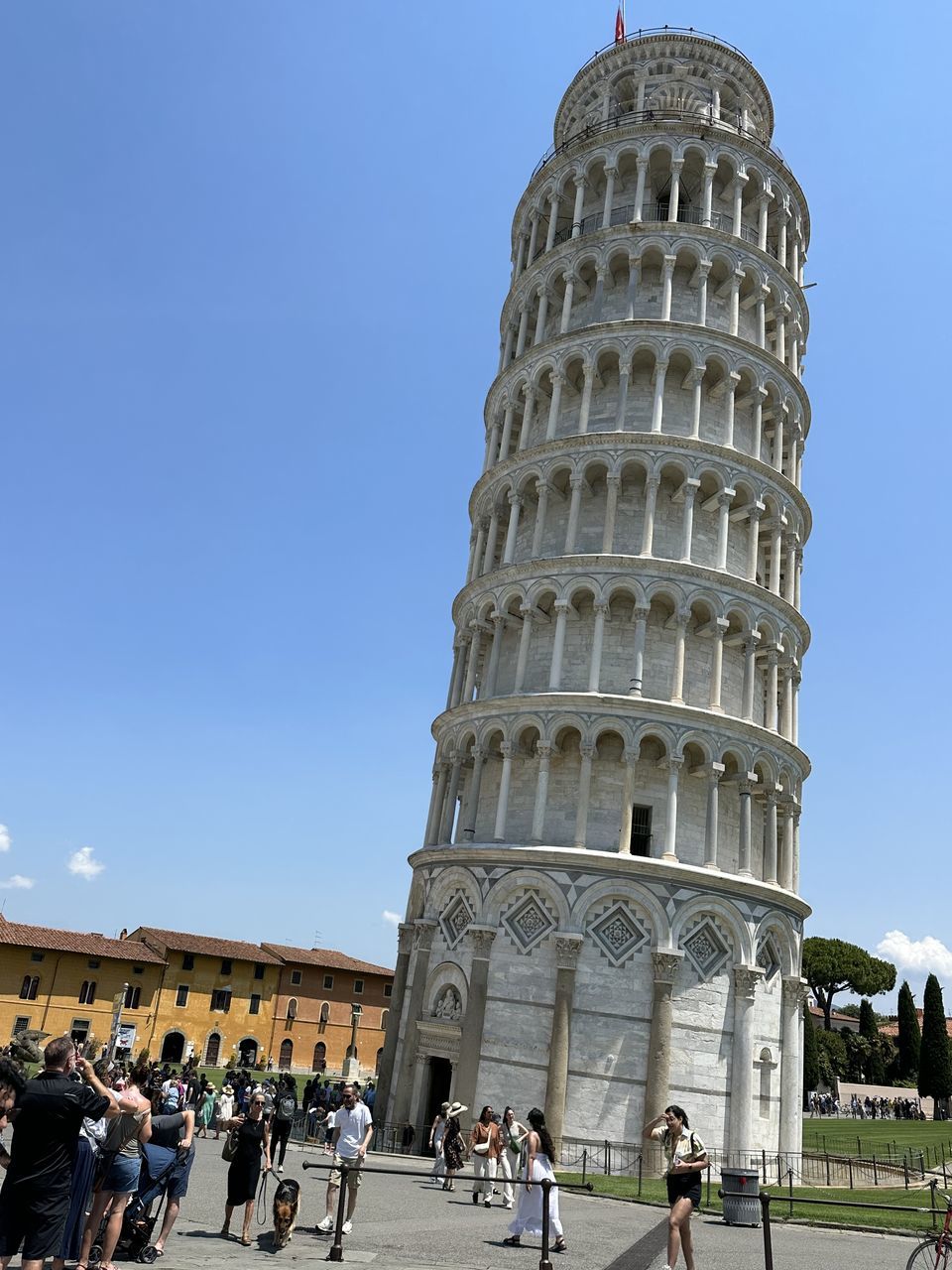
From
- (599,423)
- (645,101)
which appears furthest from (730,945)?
(645,101)

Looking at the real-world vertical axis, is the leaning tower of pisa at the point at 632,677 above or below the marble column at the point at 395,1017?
above

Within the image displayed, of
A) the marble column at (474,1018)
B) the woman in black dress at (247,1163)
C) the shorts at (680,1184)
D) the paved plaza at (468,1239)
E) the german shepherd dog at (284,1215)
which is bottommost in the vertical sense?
the paved plaza at (468,1239)

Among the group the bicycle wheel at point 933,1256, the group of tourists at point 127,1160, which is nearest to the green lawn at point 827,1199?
the group of tourists at point 127,1160

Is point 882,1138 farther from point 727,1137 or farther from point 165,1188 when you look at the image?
point 165,1188

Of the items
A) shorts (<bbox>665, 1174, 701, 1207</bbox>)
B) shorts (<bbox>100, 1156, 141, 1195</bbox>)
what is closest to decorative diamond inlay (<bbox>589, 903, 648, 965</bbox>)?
shorts (<bbox>665, 1174, 701, 1207</bbox>)

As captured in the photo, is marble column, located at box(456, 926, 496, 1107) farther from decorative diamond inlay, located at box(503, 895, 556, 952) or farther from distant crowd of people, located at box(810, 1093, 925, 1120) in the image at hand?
distant crowd of people, located at box(810, 1093, 925, 1120)

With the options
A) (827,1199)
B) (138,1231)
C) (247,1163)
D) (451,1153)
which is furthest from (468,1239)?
(827,1199)

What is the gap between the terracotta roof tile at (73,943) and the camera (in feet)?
212

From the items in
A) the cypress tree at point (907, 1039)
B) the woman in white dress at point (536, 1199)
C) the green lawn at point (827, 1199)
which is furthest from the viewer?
the cypress tree at point (907, 1039)

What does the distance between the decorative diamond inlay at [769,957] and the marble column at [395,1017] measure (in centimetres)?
1053

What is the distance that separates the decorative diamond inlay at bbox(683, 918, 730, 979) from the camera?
87.5ft

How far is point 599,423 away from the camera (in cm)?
3369

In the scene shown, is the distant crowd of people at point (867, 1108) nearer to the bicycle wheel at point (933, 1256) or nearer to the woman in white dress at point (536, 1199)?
the woman in white dress at point (536, 1199)

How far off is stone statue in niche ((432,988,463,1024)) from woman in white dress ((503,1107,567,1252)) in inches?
533
